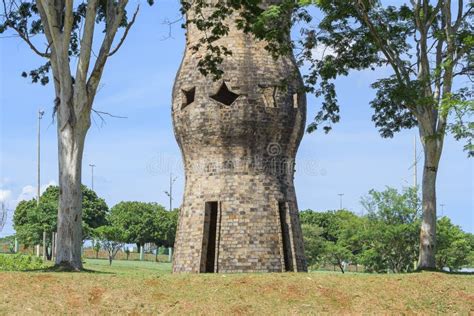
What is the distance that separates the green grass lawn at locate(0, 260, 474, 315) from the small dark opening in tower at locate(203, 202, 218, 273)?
358 inches

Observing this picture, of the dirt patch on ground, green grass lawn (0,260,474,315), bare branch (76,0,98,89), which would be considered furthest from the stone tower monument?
the dirt patch on ground

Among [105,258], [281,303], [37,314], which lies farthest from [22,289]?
[105,258]

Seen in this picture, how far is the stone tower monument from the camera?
27.8 metres

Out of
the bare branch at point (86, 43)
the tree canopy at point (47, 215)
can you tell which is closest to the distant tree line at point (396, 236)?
the tree canopy at point (47, 215)

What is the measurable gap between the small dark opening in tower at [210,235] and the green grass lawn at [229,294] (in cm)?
909

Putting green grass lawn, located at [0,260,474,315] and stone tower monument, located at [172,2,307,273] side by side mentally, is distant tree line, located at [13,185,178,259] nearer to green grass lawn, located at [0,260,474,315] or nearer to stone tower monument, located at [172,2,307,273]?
stone tower monument, located at [172,2,307,273]

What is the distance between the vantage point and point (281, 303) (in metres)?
17.5

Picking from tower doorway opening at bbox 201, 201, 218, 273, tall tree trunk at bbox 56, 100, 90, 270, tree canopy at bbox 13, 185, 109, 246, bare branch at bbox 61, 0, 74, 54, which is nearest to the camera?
tall tree trunk at bbox 56, 100, 90, 270

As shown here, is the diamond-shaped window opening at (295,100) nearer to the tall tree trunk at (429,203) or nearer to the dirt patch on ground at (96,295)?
the tall tree trunk at (429,203)

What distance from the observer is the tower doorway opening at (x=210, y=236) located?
93.6 ft

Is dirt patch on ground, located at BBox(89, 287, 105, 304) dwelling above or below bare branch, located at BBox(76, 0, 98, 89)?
below

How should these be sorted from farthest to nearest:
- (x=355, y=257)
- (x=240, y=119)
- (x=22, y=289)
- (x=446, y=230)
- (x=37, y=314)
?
(x=355, y=257), (x=446, y=230), (x=240, y=119), (x=22, y=289), (x=37, y=314)

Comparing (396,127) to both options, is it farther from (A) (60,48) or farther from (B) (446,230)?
(B) (446,230)

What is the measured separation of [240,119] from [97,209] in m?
57.6
